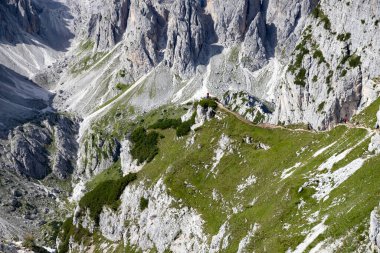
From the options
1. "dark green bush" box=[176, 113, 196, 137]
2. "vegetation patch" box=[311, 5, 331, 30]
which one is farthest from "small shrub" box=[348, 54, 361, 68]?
"dark green bush" box=[176, 113, 196, 137]

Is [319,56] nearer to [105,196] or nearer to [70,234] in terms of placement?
[105,196]

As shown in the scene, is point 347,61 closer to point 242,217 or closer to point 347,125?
point 347,125

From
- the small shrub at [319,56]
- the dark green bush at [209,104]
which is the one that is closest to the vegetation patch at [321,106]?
the small shrub at [319,56]

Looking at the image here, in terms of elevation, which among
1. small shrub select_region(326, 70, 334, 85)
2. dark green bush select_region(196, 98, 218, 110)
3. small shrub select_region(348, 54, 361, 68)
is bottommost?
dark green bush select_region(196, 98, 218, 110)

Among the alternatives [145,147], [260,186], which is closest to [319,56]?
[145,147]

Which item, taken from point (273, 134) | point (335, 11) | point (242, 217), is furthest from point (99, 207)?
point (335, 11)

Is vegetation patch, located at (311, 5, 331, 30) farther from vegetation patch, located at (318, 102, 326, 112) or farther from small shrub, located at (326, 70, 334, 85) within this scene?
vegetation patch, located at (318, 102, 326, 112)
